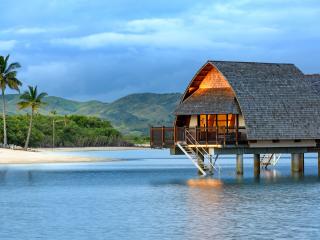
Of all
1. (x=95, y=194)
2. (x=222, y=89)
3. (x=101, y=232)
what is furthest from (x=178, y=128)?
(x=101, y=232)

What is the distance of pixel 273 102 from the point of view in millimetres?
60000

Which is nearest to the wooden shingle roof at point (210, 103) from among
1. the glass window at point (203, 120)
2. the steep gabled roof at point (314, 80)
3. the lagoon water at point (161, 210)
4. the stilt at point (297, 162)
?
the glass window at point (203, 120)

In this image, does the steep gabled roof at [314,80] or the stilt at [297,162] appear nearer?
the steep gabled roof at [314,80]

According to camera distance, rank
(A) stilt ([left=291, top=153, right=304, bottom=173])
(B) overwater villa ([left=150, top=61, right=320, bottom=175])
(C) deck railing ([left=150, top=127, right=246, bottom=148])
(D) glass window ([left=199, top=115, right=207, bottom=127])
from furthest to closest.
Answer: (A) stilt ([left=291, top=153, right=304, bottom=173])
(D) glass window ([left=199, top=115, right=207, bottom=127])
(C) deck railing ([left=150, top=127, right=246, bottom=148])
(B) overwater villa ([left=150, top=61, right=320, bottom=175])

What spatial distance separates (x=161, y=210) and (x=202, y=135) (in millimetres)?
23007

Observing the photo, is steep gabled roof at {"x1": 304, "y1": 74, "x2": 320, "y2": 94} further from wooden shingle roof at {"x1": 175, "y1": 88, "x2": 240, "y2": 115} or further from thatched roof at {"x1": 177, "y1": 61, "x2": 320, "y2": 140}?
wooden shingle roof at {"x1": 175, "y1": 88, "x2": 240, "y2": 115}

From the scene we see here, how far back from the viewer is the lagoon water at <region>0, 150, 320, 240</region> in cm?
3080

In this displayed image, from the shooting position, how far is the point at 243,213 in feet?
120

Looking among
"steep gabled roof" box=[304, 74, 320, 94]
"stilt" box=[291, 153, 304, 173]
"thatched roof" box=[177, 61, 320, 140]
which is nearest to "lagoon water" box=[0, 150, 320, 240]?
"thatched roof" box=[177, 61, 320, 140]

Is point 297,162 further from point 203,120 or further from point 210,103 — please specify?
point 210,103

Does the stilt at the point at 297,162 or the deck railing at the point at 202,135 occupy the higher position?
the deck railing at the point at 202,135

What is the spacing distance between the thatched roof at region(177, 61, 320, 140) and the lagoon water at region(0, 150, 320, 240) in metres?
3.45

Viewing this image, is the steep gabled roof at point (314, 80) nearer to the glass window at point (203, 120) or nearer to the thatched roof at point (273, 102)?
the thatched roof at point (273, 102)

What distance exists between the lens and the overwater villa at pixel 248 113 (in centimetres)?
5928
